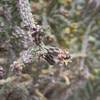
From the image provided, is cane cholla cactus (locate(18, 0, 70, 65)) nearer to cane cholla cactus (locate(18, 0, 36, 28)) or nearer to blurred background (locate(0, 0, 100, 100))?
cane cholla cactus (locate(18, 0, 36, 28))

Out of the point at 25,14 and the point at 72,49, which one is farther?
the point at 72,49

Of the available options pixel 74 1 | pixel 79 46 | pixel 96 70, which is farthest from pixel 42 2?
pixel 96 70

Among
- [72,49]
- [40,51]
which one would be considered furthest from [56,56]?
[72,49]

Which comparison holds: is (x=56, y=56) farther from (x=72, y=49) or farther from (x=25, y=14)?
(x=72, y=49)

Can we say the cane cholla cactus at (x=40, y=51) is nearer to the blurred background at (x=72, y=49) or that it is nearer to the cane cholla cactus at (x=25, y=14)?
the cane cholla cactus at (x=25, y=14)

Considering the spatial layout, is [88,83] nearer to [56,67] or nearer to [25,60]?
[56,67]

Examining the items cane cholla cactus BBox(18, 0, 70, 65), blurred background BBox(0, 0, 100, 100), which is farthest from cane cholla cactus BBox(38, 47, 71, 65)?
blurred background BBox(0, 0, 100, 100)

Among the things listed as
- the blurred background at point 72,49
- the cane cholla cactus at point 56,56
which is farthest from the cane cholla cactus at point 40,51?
the blurred background at point 72,49

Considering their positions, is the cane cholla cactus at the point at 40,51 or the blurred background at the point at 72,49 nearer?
the cane cholla cactus at the point at 40,51
